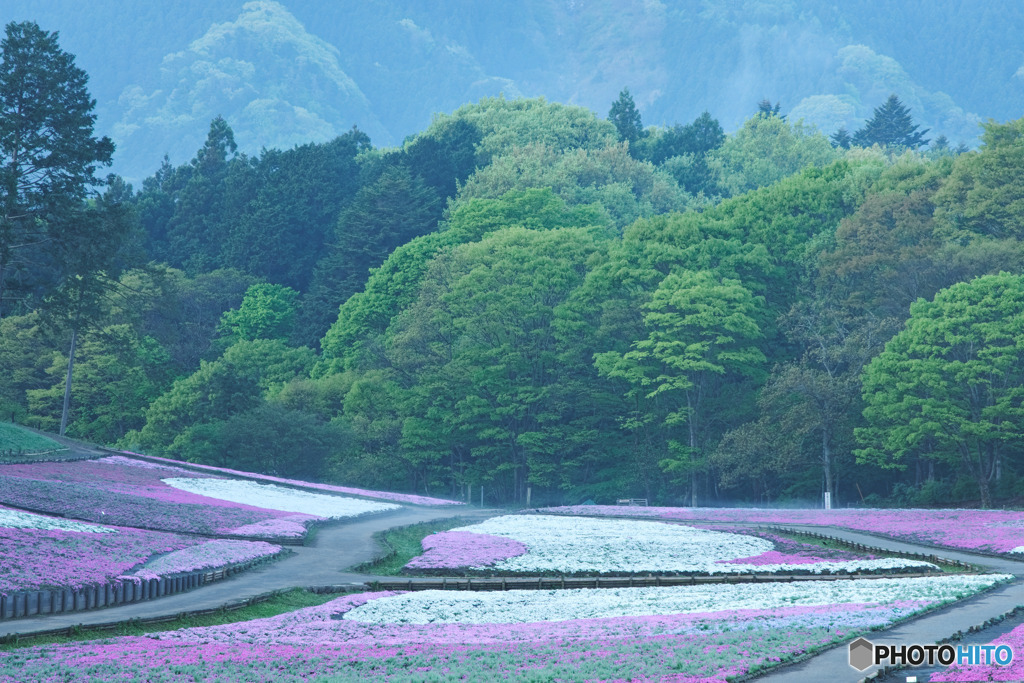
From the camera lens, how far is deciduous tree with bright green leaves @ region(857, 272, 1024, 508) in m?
65.9

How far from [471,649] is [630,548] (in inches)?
879

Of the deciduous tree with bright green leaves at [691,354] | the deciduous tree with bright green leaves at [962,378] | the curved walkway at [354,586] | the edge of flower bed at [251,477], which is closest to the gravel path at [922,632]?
the curved walkway at [354,586]

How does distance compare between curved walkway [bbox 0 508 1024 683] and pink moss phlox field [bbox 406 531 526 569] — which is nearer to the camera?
curved walkway [bbox 0 508 1024 683]

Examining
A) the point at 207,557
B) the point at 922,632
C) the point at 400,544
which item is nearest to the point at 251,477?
the point at 400,544

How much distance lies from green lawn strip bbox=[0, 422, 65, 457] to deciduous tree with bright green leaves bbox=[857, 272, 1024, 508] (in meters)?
47.8

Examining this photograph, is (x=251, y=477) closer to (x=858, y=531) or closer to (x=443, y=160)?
(x=858, y=531)

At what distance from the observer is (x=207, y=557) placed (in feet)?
123

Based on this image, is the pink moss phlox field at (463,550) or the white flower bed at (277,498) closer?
Answer: the pink moss phlox field at (463,550)

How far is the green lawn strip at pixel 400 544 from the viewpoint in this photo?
3985cm

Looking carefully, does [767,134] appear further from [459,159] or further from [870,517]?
[870,517]

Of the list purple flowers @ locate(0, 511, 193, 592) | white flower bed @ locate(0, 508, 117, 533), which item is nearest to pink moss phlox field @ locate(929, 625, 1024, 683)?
purple flowers @ locate(0, 511, 193, 592)
